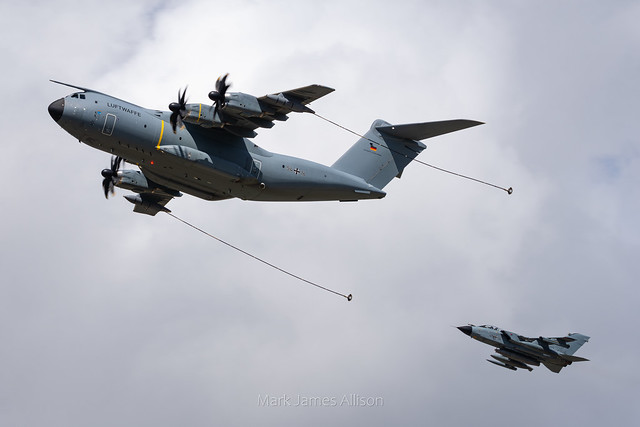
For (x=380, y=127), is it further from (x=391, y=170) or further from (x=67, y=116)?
(x=67, y=116)

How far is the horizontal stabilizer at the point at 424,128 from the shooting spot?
94.9 ft

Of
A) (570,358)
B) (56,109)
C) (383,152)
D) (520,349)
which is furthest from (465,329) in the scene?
(56,109)

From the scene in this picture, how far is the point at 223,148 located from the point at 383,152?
7.06 meters

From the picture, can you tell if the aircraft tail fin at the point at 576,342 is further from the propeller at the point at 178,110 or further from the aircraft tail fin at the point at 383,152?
the propeller at the point at 178,110

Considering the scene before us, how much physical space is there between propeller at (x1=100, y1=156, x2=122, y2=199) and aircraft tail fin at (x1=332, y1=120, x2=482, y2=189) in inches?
330

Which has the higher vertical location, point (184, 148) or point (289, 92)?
point (289, 92)

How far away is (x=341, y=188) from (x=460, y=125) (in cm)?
487

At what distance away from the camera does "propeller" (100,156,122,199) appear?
3166cm

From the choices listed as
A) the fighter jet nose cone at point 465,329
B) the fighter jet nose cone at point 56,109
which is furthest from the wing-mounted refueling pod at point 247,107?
the fighter jet nose cone at point 465,329

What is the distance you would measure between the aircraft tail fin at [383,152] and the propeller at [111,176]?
838cm

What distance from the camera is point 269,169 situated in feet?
94.9

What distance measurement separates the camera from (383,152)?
32312 millimetres

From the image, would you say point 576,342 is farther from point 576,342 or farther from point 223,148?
point 223,148

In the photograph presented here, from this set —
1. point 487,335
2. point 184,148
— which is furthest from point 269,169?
point 487,335
